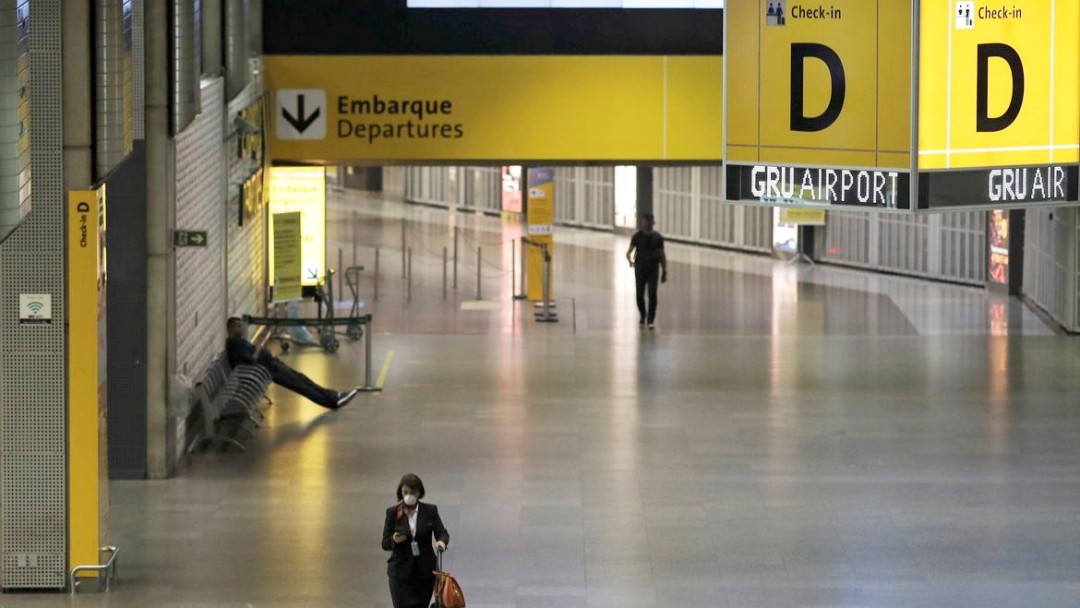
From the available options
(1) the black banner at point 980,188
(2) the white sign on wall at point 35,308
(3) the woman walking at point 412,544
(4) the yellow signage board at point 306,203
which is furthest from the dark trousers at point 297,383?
(1) the black banner at point 980,188

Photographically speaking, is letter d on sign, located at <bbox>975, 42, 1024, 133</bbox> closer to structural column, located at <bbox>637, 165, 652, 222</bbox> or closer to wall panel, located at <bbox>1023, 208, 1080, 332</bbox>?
wall panel, located at <bbox>1023, 208, 1080, 332</bbox>

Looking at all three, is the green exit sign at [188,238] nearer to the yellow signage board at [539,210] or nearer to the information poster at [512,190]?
the yellow signage board at [539,210]

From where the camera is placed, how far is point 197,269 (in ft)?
58.6

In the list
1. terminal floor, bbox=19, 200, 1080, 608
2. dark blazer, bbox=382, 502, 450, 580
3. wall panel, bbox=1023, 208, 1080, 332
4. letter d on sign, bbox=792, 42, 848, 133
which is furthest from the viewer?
Result: wall panel, bbox=1023, 208, 1080, 332

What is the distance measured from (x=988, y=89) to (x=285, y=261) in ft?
38.0

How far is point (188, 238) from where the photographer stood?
1595 centimetres

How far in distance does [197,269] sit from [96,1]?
18.6ft

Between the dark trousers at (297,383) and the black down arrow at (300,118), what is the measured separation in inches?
172

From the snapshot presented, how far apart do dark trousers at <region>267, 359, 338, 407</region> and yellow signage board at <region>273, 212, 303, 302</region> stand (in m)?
3.02

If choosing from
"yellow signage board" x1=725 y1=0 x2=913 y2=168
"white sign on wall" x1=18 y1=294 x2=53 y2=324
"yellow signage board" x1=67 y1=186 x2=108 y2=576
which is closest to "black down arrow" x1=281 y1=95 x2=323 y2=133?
"yellow signage board" x1=67 y1=186 x2=108 y2=576

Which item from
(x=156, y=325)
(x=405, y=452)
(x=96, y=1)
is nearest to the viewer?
(x=96, y=1)

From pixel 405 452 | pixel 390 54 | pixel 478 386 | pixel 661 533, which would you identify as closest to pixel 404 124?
pixel 390 54

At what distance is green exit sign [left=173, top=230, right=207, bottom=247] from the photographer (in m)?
15.9

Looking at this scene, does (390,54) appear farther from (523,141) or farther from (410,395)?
(410,395)
